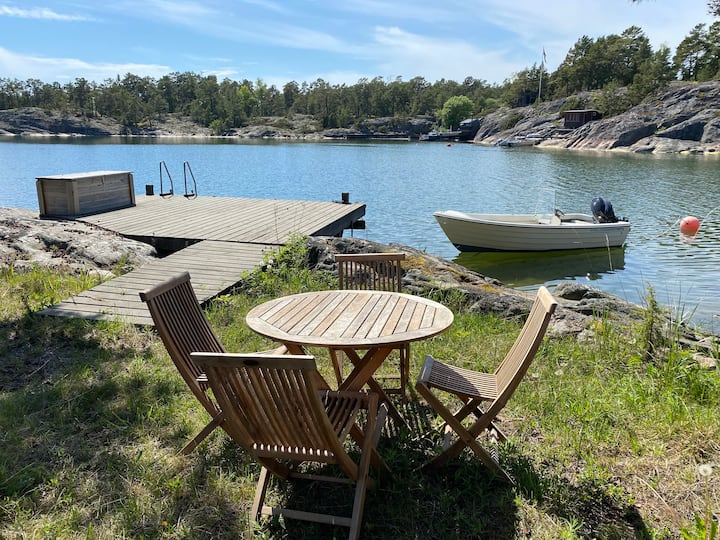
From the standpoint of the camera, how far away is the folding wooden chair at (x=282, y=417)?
198cm

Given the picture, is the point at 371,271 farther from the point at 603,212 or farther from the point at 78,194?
the point at 603,212

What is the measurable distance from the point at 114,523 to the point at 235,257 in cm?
558

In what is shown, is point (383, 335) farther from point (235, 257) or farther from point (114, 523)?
point (235, 257)

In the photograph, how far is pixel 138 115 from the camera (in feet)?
364

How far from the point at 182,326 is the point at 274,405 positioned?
4.34 feet

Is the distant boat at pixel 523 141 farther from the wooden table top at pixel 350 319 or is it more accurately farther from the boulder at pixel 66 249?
the wooden table top at pixel 350 319

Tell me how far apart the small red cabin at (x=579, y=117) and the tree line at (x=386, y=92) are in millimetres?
1456

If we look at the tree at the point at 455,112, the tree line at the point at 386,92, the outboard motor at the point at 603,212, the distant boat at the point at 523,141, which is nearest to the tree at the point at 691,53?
the tree line at the point at 386,92

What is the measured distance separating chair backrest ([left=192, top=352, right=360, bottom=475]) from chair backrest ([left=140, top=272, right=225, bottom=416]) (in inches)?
29.1

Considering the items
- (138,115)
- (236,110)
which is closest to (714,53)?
(236,110)

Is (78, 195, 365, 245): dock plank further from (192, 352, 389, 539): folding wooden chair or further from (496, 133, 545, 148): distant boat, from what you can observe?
(496, 133, 545, 148): distant boat

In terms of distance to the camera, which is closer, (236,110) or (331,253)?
(331,253)

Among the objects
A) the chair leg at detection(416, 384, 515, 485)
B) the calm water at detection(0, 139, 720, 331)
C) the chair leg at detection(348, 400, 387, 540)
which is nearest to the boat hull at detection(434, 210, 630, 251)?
the calm water at detection(0, 139, 720, 331)

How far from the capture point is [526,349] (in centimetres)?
269
